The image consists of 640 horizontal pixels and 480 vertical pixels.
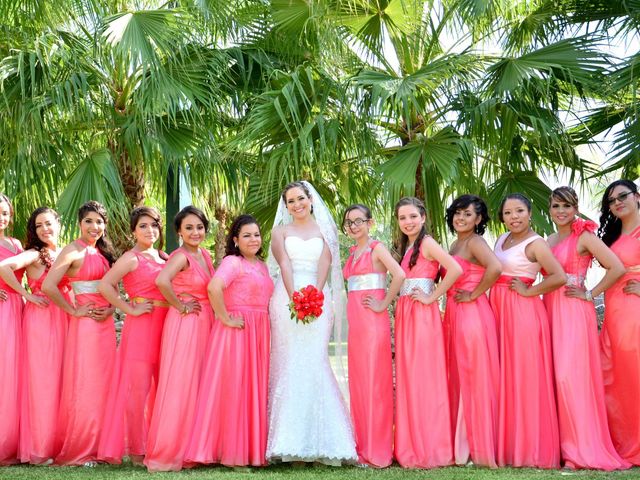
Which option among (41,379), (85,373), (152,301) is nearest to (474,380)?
(152,301)

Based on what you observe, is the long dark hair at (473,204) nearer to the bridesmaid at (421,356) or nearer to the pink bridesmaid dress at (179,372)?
the bridesmaid at (421,356)

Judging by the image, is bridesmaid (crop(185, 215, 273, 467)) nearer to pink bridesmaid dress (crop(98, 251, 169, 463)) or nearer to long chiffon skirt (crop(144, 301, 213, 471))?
long chiffon skirt (crop(144, 301, 213, 471))

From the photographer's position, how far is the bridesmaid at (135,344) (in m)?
6.85

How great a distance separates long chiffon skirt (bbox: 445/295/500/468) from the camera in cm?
652

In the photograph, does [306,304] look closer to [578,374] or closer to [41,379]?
[578,374]

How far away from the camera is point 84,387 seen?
697 centimetres

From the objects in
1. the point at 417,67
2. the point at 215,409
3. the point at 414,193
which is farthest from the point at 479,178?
the point at 215,409

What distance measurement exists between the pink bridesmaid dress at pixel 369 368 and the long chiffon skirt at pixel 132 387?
167 cm

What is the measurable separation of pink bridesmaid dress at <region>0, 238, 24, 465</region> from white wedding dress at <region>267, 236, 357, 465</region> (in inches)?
88.0

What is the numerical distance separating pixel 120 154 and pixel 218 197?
1367mm

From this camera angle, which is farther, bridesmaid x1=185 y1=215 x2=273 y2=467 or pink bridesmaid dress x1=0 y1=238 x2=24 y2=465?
pink bridesmaid dress x1=0 y1=238 x2=24 y2=465

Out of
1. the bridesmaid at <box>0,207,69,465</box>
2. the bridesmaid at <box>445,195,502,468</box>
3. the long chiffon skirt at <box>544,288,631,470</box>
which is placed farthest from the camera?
the bridesmaid at <box>0,207,69,465</box>

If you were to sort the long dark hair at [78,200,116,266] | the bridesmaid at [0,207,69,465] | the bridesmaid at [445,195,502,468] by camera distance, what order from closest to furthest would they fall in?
the bridesmaid at [445,195,502,468]
the bridesmaid at [0,207,69,465]
the long dark hair at [78,200,116,266]

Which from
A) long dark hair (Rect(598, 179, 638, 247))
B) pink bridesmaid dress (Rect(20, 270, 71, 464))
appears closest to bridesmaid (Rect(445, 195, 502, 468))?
long dark hair (Rect(598, 179, 638, 247))
